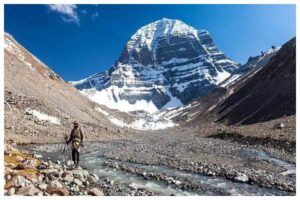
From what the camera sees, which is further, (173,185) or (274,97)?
(274,97)

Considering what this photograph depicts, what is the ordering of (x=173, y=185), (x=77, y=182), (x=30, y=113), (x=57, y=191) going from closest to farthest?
(x=57, y=191)
(x=77, y=182)
(x=173, y=185)
(x=30, y=113)

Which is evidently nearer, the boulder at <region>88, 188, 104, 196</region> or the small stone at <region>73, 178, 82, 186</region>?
the boulder at <region>88, 188, 104, 196</region>

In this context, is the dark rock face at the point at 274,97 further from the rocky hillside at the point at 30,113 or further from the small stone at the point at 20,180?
the small stone at the point at 20,180

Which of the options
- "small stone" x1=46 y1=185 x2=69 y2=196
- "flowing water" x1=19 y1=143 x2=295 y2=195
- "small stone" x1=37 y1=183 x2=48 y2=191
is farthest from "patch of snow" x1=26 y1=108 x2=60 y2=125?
"small stone" x1=46 y1=185 x2=69 y2=196

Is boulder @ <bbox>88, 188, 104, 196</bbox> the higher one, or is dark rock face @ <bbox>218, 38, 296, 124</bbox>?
dark rock face @ <bbox>218, 38, 296, 124</bbox>

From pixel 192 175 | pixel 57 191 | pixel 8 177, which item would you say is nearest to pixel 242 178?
pixel 192 175

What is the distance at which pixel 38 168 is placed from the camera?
81.6 feet

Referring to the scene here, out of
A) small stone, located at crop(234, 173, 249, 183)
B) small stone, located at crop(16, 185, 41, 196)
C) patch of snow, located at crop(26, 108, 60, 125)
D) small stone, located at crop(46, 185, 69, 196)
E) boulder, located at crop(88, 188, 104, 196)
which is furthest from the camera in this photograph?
patch of snow, located at crop(26, 108, 60, 125)

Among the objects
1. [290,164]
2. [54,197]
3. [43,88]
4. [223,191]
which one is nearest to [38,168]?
[54,197]

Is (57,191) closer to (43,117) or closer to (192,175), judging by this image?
(192,175)

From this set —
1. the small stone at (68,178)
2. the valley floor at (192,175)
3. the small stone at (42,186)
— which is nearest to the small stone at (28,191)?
the small stone at (42,186)

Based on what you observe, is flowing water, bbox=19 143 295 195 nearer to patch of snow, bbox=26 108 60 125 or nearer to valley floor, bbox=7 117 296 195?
valley floor, bbox=7 117 296 195

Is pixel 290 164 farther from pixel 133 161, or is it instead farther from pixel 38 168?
pixel 38 168

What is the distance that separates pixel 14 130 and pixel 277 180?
105ft
